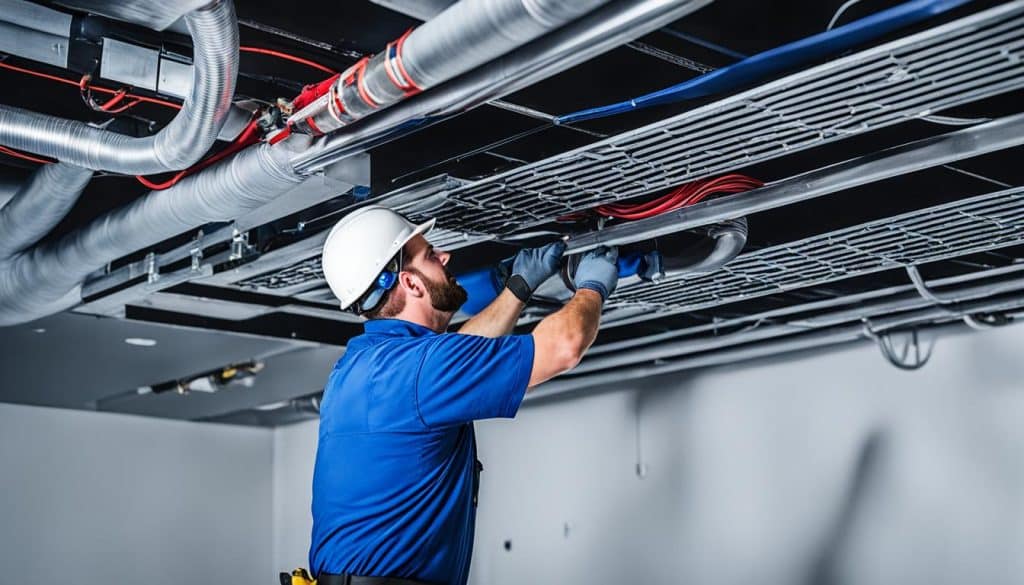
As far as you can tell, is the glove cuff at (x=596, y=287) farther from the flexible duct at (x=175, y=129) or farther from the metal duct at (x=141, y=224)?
the flexible duct at (x=175, y=129)

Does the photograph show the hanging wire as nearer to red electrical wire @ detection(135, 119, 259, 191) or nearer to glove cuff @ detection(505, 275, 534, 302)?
glove cuff @ detection(505, 275, 534, 302)

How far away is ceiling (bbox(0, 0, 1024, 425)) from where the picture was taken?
1.63 meters

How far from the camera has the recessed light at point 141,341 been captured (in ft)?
11.4

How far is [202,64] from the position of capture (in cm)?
154

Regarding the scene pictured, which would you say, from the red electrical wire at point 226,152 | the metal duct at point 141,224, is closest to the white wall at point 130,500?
the metal duct at point 141,224

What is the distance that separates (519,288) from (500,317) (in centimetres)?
7

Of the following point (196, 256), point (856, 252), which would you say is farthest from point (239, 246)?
point (856, 252)

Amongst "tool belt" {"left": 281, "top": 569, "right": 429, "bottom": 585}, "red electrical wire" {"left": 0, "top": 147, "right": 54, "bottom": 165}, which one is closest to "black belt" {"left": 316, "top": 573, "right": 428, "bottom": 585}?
"tool belt" {"left": 281, "top": 569, "right": 429, "bottom": 585}

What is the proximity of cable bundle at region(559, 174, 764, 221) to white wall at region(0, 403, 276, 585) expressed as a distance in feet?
10.1

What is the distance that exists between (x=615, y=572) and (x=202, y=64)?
105 inches

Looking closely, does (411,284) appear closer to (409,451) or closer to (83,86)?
(409,451)

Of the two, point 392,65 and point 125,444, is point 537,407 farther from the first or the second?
point 392,65

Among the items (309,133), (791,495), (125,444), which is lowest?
(791,495)

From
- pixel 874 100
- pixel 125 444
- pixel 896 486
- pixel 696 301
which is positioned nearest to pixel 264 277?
pixel 696 301
